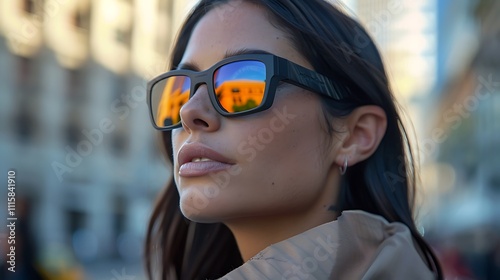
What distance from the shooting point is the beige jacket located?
1.48 meters

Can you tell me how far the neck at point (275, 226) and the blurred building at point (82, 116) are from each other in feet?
49.2

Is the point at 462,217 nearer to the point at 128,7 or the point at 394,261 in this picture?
the point at 128,7

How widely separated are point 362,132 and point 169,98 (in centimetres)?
60

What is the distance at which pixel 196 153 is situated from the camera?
1.67 meters

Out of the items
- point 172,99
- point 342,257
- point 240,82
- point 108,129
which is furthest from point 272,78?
point 108,129

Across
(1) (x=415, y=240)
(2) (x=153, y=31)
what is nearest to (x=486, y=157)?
(2) (x=153, y=31)

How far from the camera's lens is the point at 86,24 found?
79.5 feet

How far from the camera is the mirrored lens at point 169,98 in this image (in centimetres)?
181

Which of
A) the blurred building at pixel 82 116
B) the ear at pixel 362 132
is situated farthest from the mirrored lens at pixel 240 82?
the blurred building at pixel 82 116

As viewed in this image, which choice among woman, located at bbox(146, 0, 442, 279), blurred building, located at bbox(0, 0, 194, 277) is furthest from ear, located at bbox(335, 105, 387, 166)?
blurred building, located at bbox(0, 0, 194, 277)

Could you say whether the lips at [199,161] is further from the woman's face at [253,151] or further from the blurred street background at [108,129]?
the blurred street background at [108,129]

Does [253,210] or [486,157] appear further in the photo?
[486,157]

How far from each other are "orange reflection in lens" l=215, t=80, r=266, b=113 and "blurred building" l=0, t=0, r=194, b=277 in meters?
15.0

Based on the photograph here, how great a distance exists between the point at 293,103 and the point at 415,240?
→ 0.53m
